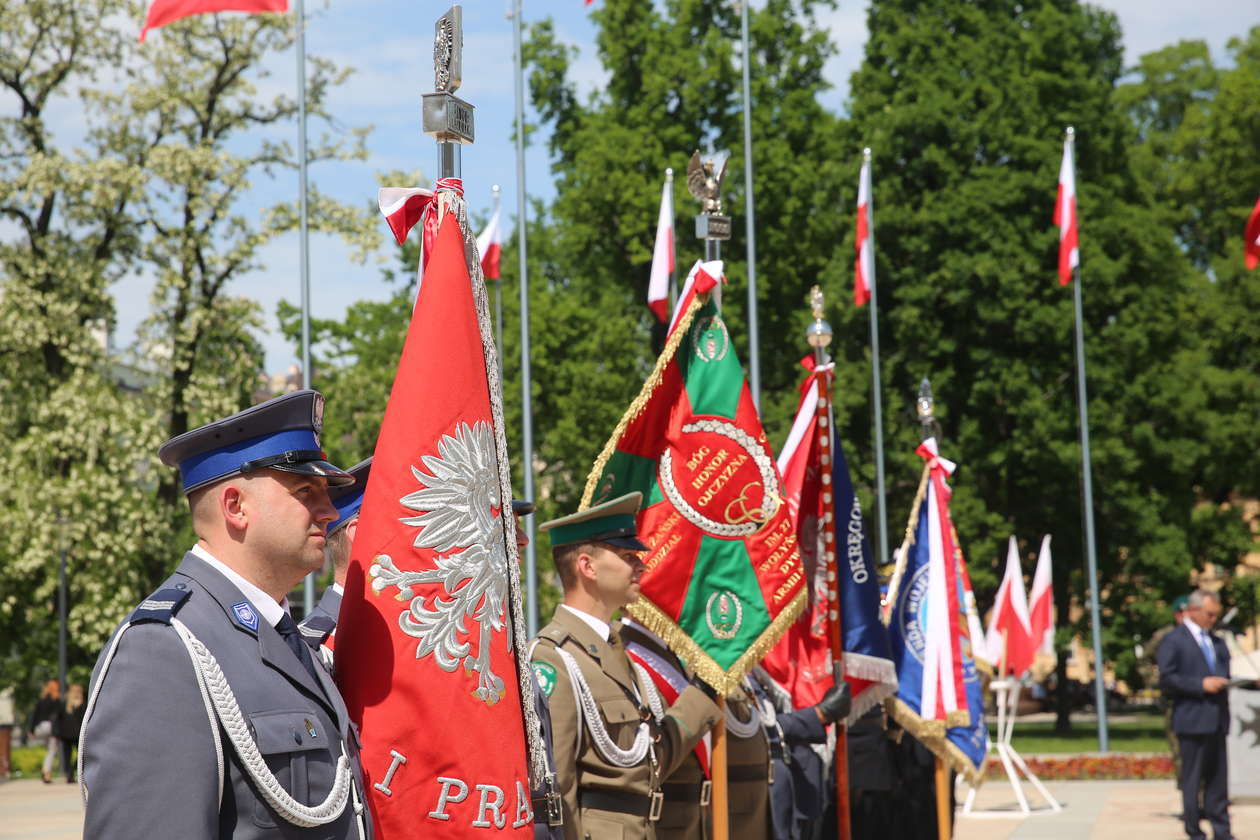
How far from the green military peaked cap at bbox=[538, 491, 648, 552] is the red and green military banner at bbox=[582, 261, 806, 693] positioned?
1005 mm

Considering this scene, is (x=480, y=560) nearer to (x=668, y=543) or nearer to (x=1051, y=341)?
(x=668, y=543)

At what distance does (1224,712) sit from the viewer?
41.5 feet

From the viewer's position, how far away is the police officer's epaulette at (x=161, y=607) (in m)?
2.83

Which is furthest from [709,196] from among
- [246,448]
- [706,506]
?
[246,448]

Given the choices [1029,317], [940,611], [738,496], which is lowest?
[940,611]

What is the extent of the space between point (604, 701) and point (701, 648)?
4.57ft

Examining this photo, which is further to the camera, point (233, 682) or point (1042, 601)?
point (1042, 601)

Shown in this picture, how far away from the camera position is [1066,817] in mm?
15711

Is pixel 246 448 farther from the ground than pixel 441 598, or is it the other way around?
pixel 246 448

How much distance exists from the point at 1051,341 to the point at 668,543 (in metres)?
24.1

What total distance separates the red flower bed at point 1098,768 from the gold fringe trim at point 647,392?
50.7 feet

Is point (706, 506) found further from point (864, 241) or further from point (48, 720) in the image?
point (48, 720)

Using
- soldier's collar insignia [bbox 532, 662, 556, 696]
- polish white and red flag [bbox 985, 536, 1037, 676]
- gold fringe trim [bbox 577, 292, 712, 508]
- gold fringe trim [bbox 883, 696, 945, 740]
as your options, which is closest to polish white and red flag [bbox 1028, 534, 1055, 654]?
polish white and red flag [bbox 985, 536, 1037, 676]

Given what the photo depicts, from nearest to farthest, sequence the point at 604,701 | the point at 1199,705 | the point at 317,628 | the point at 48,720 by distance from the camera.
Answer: the point at 317,628 < the point at 604,701 < the point at 1199,705 < the point at 48,720
